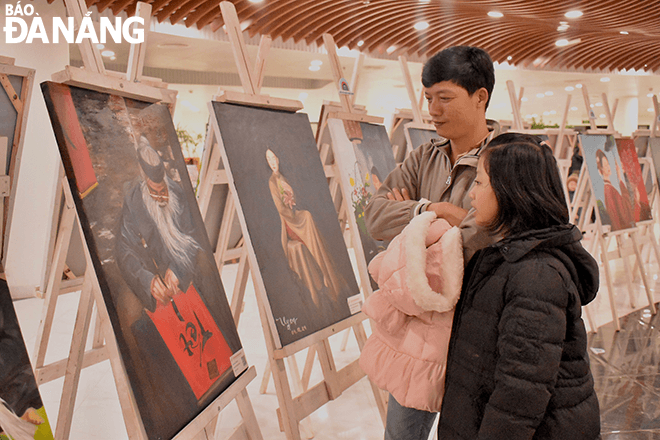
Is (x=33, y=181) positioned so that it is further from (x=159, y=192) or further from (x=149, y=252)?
(x=149, y=252)

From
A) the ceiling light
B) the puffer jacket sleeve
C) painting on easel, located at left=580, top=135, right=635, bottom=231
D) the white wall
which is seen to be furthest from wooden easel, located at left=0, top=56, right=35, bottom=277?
the ceiling light

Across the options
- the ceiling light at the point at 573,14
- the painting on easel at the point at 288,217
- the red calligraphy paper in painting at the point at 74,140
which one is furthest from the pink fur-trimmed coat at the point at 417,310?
the ceiling light at the point at 573,14

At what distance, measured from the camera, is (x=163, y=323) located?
135cm

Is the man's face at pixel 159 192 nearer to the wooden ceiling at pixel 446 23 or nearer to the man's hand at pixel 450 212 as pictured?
the man's hand at pixel 450 212

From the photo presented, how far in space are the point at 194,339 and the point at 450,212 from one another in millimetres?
775

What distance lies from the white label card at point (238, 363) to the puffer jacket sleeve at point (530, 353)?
0.85 m

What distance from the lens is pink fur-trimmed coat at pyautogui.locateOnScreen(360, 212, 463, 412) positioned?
117cm

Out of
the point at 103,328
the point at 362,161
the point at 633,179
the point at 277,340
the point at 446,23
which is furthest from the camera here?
the point at 446,23

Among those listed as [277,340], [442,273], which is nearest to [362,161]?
[277,340]

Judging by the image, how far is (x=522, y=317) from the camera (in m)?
0.99

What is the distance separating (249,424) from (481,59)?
1.29m

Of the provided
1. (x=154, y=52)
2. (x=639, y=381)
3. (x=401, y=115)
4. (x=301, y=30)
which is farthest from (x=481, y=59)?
(x=154, y=52)

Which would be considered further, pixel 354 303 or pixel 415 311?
pixel 354 303

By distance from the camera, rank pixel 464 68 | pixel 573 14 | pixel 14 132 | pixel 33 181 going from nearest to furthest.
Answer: pixel 464 68
pixel 14 132
pixel 33 181
pixel 573 14
